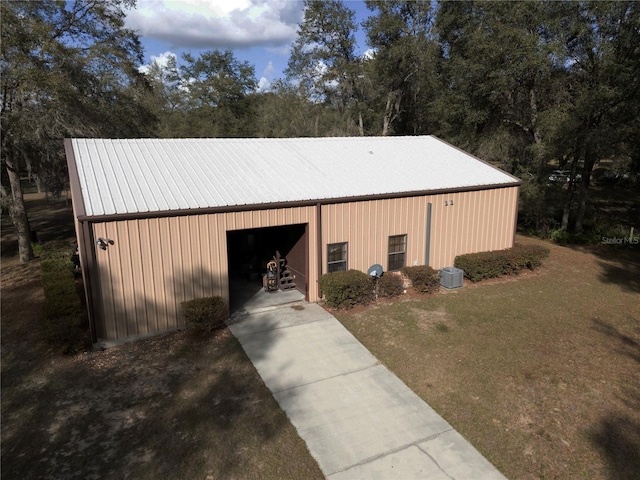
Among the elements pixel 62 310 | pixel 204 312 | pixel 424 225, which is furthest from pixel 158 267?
pixel 424 225

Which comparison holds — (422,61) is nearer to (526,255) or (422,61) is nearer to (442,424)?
(526,255)

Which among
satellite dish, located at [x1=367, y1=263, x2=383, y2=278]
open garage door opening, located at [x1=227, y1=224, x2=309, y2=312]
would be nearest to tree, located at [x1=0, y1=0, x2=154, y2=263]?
open garage door opening, located at [x1=227, y1=224, x2=309, y2=312]

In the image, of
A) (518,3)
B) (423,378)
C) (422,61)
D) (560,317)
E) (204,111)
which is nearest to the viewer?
(423,378)

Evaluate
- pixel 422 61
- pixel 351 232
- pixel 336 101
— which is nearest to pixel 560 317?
pixel 351 232

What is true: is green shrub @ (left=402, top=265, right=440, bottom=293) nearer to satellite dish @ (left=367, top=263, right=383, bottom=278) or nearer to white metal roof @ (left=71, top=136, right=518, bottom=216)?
satellite dish @ (left=367, top=263, right=383, bottom=278)

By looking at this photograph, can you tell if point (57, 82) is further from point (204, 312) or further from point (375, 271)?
point (375, 271)

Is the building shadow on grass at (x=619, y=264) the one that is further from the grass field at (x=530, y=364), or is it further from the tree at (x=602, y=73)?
the tree at (x=602, y=73)

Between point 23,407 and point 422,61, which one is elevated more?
point 422,61
